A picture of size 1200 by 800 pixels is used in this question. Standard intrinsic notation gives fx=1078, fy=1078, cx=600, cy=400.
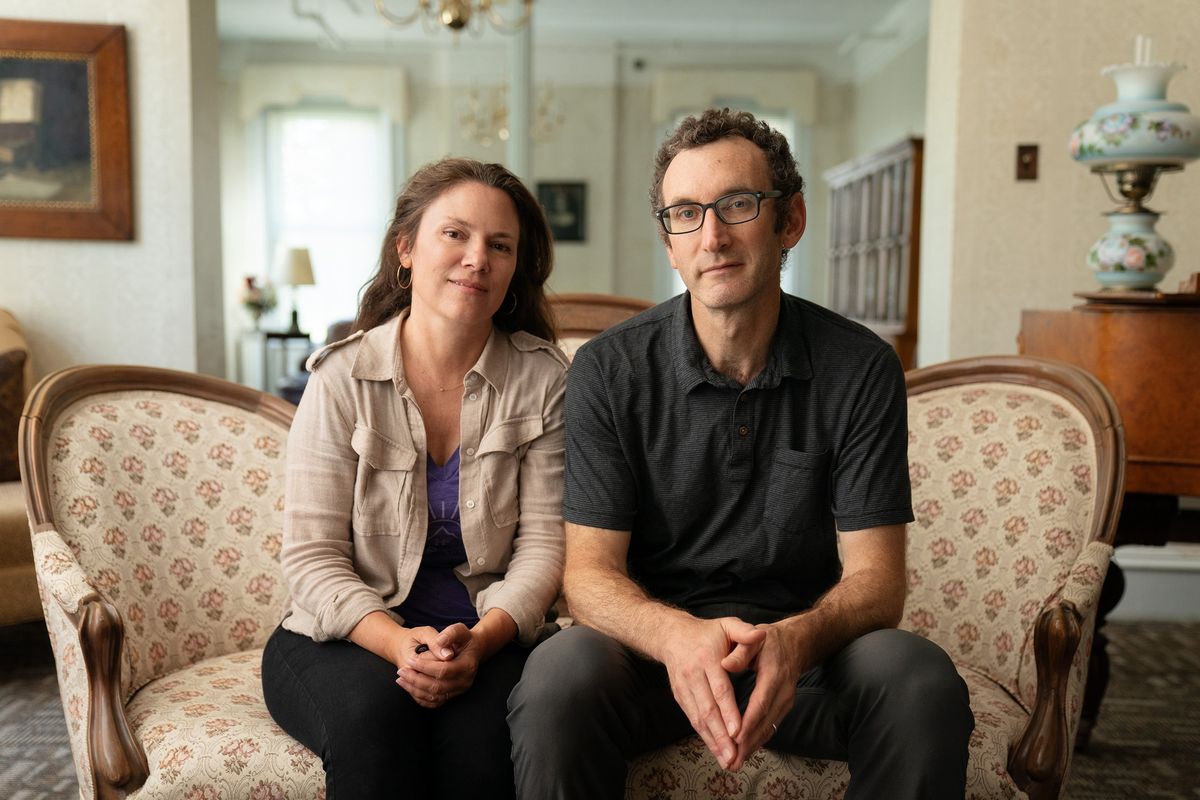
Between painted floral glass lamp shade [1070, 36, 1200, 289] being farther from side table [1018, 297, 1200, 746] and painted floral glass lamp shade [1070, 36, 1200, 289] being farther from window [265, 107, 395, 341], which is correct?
window [265, 107, 395, 341]

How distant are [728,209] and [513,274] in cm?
41

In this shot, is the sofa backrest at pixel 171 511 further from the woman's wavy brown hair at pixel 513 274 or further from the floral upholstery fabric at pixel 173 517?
the woman's wavy brown hair at pixel 513 274

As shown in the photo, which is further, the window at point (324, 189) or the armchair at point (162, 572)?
the window at point (324, 189)

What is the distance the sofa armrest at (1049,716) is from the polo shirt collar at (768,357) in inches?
19.4

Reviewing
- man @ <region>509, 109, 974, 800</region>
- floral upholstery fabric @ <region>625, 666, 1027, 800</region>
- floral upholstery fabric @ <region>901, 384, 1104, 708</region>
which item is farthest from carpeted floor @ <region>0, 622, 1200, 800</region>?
man @ <region>509, 109, 974, 800</region>

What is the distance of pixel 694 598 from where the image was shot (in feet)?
5.26

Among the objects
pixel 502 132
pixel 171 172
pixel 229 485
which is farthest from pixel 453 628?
pixel 502 132

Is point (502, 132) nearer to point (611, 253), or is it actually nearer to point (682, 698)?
point (611, 253)

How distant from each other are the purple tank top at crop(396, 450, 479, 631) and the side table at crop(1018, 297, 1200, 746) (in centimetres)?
139

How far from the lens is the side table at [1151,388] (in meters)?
2.17

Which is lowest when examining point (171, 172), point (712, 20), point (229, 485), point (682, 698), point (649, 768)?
point (649, 768)

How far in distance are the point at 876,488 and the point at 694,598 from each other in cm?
31

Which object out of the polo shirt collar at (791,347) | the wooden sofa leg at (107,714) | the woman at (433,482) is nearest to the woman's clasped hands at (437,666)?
the woman at (433,482)

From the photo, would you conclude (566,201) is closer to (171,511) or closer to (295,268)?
(295,268)
